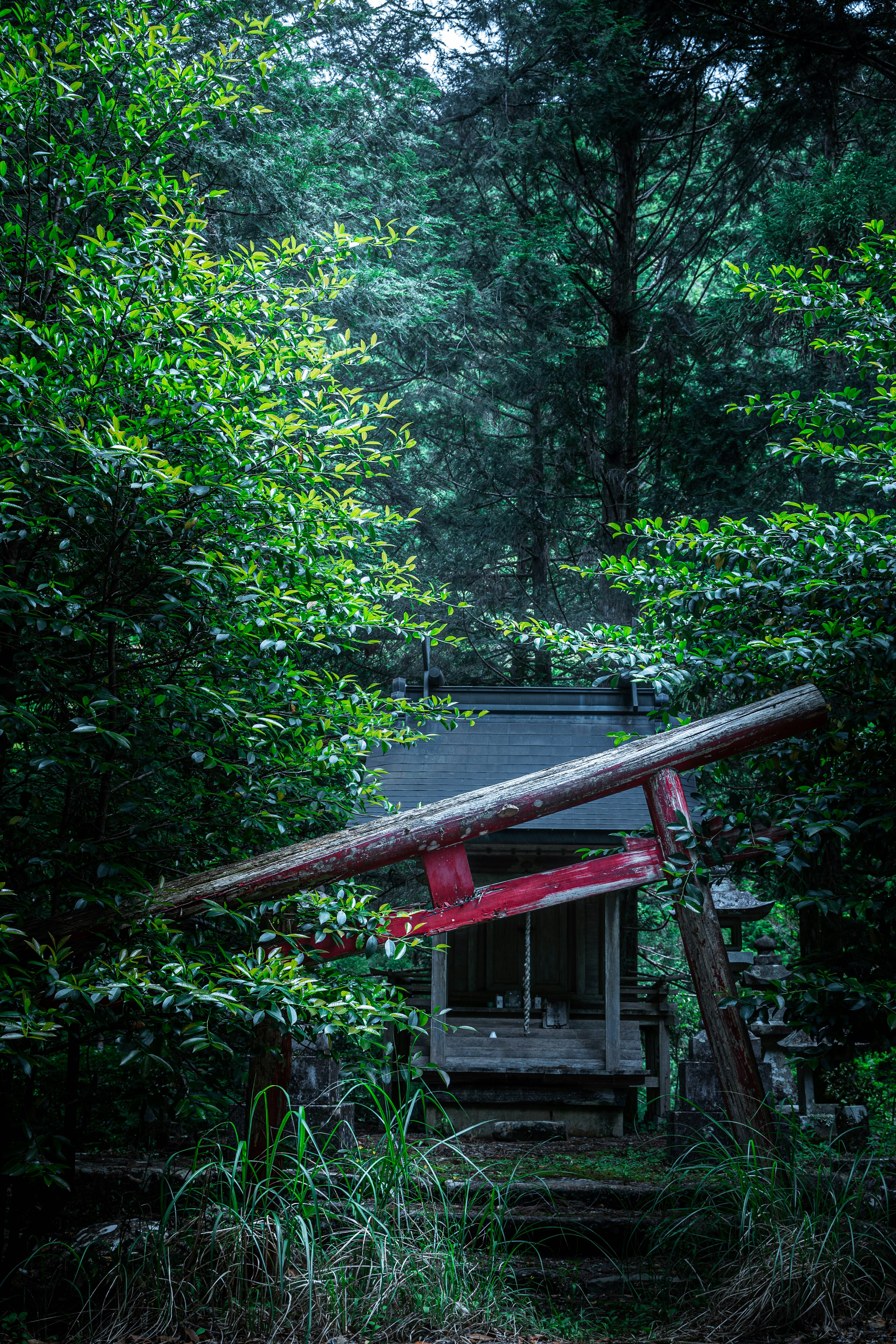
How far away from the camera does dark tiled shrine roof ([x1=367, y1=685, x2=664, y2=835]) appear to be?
9820 millimetres

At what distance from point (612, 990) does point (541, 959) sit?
7.43 ft

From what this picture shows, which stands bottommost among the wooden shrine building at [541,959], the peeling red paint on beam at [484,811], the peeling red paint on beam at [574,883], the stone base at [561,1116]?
the stone base at [561,1116]

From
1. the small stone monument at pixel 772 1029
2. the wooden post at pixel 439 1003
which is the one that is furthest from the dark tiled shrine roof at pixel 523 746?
the small stone monument at pixel 772 1029

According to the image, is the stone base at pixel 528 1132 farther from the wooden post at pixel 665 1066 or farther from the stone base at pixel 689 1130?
the stone base at pixel 689 1130

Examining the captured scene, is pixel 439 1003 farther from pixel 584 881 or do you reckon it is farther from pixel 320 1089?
→ pixel 584 881

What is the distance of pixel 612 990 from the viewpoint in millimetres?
9852

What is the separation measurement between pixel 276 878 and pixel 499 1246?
258 centimetres

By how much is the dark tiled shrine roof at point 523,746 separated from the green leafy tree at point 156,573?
4868 mm

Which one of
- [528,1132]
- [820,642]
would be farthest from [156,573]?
[528,1132]

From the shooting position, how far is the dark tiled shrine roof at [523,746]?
32.2ft

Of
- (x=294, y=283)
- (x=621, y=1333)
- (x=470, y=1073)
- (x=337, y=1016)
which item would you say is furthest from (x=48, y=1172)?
(x=294, y=283)

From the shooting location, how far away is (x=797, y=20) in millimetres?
9625

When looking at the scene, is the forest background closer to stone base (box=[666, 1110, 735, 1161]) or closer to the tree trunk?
stone base (box=[666, 1110, 735, 1161])

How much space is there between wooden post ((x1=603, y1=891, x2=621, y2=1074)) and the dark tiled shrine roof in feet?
3.42
